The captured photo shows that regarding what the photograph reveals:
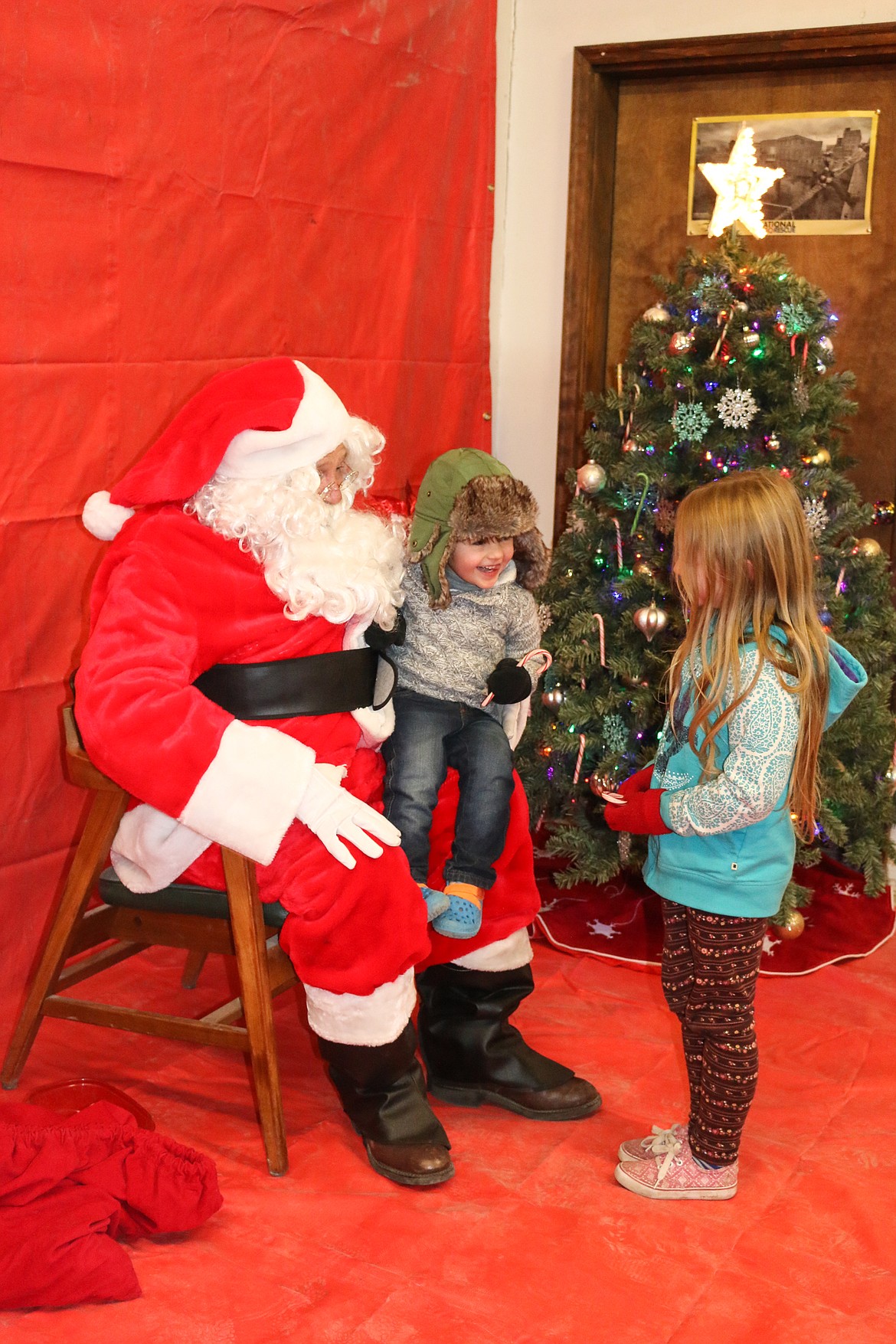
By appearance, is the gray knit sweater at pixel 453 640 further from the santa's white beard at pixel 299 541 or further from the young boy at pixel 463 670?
the santa's white beard at pixel 299 541

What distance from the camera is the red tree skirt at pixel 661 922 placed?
3.18 m

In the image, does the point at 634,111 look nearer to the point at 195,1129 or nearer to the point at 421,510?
the point at 421,510

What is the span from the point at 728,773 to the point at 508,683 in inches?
22.8

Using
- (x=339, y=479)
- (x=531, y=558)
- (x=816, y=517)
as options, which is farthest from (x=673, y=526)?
(x=339, y=479)

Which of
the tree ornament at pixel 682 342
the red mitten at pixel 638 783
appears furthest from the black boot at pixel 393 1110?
the tree ornament at pixel 682 342

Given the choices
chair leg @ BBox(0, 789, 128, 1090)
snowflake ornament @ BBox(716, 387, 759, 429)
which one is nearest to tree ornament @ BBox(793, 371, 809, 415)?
snowflake ornament @ BBox(716, 387, 759, 429)

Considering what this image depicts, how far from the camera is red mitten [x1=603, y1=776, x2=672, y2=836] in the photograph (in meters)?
2.06

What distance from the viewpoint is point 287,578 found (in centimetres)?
219

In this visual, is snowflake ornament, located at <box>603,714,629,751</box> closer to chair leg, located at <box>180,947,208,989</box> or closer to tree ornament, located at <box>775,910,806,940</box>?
tree ornament, located at <box>775,910,806,940</box>

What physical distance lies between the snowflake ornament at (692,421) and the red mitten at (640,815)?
1291 millimetres

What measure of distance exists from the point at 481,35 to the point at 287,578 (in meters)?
2.43

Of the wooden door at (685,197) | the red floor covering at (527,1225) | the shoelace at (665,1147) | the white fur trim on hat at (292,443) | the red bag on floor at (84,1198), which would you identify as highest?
the wooden door at (685,197)

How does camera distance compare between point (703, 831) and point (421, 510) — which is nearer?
point (703, 831)

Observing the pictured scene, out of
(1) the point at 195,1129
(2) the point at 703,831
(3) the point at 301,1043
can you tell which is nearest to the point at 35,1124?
(1) the point at 195,1129
